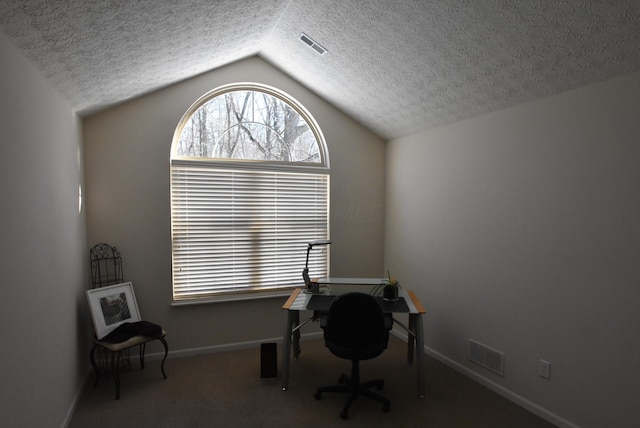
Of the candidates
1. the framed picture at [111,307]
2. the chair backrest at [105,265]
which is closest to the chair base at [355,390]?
the framed picture at [111,307]

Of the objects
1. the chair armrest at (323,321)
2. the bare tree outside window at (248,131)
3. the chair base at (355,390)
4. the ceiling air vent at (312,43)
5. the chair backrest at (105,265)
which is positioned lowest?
the chair base at (355,390)

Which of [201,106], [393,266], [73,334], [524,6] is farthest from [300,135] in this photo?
[73,334]

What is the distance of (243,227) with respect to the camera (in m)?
3.96

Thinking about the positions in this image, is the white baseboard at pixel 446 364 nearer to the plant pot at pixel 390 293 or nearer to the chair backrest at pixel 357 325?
the plant pot at pixel 390 293

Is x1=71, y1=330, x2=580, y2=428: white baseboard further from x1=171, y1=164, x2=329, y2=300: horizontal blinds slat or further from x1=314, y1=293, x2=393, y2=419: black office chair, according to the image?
x1=314, y1=293, x2=393, y2=419: black office chair

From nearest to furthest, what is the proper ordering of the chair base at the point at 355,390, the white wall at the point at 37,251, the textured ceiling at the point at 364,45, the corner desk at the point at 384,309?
the white wall at the point at 37,251, the textured ceiling at the point at 364,45, the chair base at the point at 355,390, the corner desk at the point at 384,309

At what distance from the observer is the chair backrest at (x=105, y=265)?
3.36 m

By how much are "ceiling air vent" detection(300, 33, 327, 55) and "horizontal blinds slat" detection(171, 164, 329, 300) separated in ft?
4.58

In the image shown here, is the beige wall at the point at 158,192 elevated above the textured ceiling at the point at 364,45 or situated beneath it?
situated beneath

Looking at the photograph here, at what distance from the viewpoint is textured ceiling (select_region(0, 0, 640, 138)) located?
1868 mm

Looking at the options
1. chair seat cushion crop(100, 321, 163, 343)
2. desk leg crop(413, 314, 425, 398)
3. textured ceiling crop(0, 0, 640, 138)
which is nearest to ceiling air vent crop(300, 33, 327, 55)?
textured ceiling crop(0, 0, 640, 138)

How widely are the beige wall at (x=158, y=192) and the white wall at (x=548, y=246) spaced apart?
1415mm

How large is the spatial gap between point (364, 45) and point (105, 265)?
3.09m

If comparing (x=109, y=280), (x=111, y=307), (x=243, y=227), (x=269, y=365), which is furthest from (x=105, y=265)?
(x=269, y=365)
